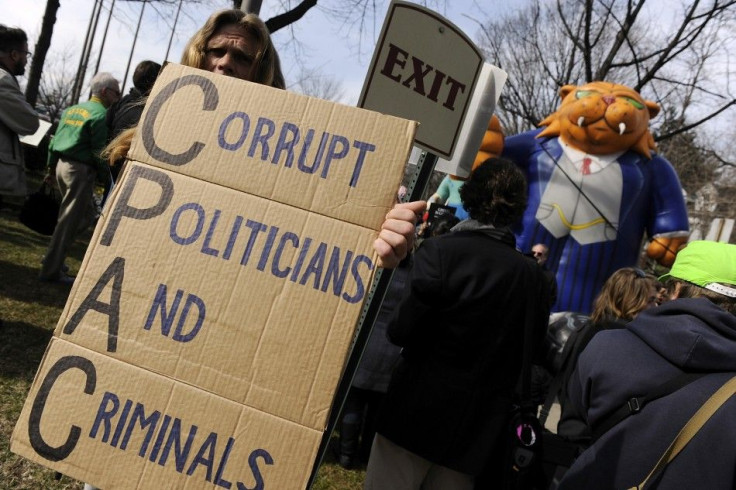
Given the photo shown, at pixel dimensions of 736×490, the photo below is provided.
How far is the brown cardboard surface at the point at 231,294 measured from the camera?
1254 mm

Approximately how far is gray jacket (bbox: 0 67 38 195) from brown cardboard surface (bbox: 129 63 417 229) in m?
2.90

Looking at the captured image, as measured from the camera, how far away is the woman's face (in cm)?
177

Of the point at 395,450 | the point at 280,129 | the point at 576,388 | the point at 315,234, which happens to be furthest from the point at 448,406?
the point at 280,129

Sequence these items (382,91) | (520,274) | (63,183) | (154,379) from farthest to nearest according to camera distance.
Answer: (63,183) < (520,274) < (382,91) < (154,379)

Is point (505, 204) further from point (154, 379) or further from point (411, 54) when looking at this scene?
point (154, 379)

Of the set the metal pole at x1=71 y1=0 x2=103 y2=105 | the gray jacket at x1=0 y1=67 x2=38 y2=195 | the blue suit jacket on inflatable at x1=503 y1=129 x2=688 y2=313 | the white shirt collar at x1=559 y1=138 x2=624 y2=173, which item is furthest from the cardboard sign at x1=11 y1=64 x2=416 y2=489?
the metal pole at x1=71 y1=0 x2=103 y2=105

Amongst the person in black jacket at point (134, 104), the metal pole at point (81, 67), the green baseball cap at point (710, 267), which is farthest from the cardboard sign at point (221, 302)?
the metal pole at point (81, 67)

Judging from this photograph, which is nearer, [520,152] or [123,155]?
[123,155]

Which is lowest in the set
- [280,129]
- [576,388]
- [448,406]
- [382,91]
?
[448,406]

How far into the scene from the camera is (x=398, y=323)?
2195 mm

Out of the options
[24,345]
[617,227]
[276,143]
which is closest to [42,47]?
[24,345]

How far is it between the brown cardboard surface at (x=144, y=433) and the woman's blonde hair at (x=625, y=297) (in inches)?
88.8

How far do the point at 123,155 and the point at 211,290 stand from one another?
1.74ft

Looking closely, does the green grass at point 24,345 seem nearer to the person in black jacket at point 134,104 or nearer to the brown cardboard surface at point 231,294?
the person in black jacket at point 134,104
